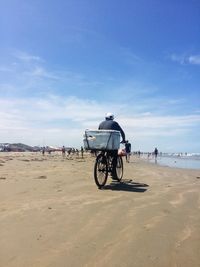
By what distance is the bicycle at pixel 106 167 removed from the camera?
1064 centimetres

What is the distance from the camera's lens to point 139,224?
19.6 feet

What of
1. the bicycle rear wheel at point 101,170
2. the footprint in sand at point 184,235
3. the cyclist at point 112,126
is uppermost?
the cyclist at point 112,126

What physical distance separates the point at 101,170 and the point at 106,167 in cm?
26

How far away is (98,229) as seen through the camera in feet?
18.3

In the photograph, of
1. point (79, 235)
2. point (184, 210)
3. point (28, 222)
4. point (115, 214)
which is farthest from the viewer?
point (184, 210)

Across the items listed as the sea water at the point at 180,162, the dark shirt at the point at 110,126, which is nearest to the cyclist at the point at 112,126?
the dark shirt at the point at 110,126

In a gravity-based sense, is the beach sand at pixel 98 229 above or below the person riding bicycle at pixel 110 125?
below

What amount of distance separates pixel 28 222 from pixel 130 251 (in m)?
1.91

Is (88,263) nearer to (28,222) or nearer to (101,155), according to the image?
(28,222)

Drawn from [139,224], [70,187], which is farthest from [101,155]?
[139,224]

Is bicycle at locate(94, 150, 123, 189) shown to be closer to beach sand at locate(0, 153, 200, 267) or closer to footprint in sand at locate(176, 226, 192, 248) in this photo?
beach sand at locate(0, 153, 200, 267)

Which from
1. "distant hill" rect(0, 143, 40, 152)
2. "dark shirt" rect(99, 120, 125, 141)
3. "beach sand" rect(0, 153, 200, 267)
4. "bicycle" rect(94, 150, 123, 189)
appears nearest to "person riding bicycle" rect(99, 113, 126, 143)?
"dark shirt" rect(99, 120, 125, 141)

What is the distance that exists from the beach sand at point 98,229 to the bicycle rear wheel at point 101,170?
1.27 m

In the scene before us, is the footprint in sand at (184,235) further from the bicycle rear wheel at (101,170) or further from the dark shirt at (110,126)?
the dark shirt at (110,126)
